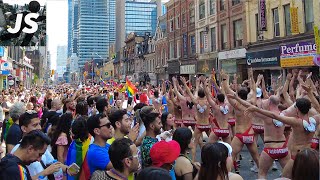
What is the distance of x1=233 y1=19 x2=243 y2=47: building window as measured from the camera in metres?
25.2

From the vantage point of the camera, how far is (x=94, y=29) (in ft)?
597

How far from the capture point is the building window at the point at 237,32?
25219 millimetres

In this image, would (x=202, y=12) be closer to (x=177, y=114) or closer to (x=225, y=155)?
(x=177, y=114)

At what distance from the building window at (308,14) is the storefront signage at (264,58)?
2.50m

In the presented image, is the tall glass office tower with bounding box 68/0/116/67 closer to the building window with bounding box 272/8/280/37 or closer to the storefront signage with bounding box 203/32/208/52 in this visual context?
the storefront signage with bounding box 203/32/208/52

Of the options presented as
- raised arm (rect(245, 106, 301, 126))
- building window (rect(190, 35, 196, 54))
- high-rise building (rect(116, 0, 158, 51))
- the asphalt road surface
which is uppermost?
high-rise building (rect(116, 0, 158, 51))

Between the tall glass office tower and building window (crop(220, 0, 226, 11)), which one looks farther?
the tall glass office tower

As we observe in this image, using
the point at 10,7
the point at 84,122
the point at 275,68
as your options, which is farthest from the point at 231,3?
the point at 84,122

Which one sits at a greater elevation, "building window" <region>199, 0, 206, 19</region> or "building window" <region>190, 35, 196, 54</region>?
"building window" <region>199, 0, 206, 19</region>

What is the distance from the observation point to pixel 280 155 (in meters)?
5.78

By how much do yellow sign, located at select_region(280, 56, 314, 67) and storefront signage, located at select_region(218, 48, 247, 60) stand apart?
4.40m

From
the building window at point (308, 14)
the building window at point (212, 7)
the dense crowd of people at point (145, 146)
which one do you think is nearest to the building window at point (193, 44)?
the building window at point (212, 7)

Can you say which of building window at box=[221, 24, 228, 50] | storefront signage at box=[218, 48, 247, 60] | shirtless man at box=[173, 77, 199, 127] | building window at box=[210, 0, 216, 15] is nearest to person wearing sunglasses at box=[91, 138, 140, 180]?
shirtless man at box=[173, 77, 199, 127]

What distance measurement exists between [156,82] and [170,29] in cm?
984
